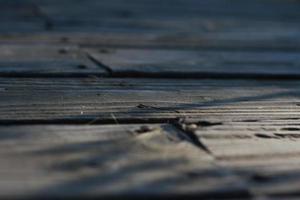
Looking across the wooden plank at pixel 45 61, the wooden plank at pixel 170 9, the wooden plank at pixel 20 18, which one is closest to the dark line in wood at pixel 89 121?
the wooden plank at pixel 45 61

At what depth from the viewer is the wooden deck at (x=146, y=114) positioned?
0.85 meters

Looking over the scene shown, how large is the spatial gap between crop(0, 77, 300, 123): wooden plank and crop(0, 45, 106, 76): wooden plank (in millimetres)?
82

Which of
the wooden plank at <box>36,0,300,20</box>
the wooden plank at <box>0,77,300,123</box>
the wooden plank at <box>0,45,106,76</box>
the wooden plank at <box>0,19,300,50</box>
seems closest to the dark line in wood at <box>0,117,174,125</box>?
the wooden plank at <box>0,77,300,123</box>

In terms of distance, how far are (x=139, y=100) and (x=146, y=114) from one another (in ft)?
0.43

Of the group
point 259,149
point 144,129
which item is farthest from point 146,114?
point 259,149

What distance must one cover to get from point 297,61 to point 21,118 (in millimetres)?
1177

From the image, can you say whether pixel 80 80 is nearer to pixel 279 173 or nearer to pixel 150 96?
pixel 150 96

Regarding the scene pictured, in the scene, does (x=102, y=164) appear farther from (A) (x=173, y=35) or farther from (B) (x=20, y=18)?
(B) (x=20, y=18)

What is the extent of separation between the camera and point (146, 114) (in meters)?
1.19

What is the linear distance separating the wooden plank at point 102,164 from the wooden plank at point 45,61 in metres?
0.52

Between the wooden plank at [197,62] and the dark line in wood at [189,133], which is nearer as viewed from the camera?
the dark line in wood at [189,133]

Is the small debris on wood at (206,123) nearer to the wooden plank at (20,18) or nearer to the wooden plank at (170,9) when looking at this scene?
the wooden plank at (20,18)

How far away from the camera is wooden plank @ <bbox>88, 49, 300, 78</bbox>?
1686mm

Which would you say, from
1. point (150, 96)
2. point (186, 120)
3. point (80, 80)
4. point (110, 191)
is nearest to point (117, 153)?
point (110, 191)
